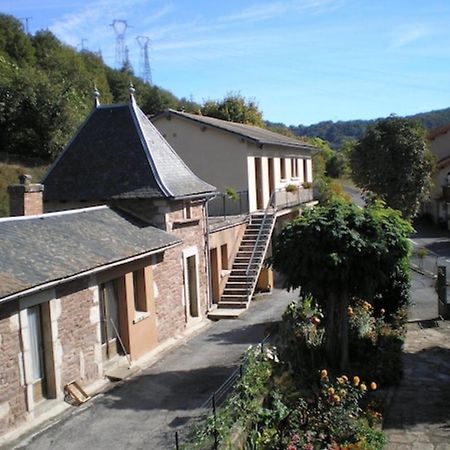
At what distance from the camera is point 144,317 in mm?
13719

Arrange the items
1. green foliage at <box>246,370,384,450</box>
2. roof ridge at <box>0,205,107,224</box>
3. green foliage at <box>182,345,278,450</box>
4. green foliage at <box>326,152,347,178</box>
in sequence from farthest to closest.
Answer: green foliage at <box>326,152,347,178</box> → roof ridge at <box>0,205,107,224</box> → green foliage at <box>246,370,384,450</box> → green foliage at <box>182,345,278,450</box>

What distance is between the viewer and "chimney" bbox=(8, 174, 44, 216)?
525 inches

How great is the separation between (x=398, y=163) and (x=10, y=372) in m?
30.1

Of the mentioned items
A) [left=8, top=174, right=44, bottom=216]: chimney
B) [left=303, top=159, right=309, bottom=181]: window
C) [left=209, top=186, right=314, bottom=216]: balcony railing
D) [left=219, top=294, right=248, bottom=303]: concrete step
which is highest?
[left=303, top=159, right=309, bottom=181]: window

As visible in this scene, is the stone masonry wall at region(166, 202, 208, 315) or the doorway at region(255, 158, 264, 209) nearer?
the stone masonry wall at region(166, 202, 208, 315)

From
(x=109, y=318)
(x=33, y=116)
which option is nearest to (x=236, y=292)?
(x=109, y=318)

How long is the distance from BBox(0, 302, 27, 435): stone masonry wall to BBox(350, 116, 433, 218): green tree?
29388 mm

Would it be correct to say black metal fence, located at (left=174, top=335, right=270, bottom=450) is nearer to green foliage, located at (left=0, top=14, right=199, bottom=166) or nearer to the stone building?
the stone building

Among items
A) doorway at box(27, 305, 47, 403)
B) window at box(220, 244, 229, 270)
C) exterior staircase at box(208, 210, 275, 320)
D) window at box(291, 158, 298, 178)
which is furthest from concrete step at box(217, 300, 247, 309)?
window at box(291, 158, 298, 178)

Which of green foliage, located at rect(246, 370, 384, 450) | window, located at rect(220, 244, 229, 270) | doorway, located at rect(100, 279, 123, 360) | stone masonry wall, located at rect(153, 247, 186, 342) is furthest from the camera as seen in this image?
window, located at rect(220, 244, 229, 270)

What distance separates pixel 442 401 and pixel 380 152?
24408mm

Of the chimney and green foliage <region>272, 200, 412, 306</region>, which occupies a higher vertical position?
the chimney

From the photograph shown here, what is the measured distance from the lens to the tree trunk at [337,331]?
13.5 metres

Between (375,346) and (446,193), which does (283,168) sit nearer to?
(375,346)
